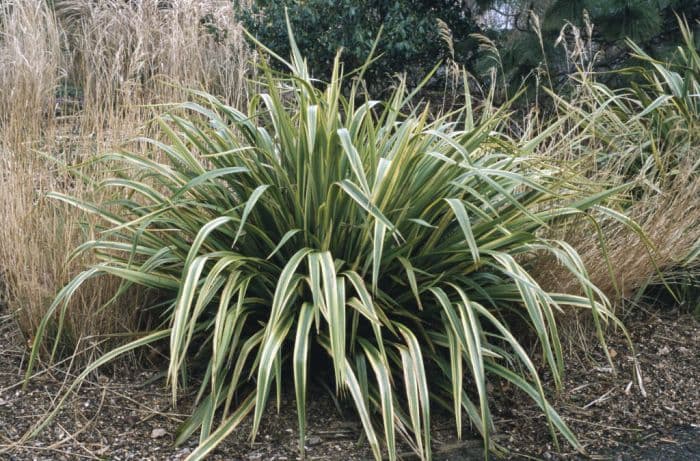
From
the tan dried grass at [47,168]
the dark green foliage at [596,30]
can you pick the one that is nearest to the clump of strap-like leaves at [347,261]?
the tan dried grass at [47,168]

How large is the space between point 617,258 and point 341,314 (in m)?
1.41

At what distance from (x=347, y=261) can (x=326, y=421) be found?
54 cm

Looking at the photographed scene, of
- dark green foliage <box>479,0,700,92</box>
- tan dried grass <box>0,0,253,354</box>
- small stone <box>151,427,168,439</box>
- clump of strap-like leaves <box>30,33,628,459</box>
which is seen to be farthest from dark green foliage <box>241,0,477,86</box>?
small stone <box>151,427,168,439</box>

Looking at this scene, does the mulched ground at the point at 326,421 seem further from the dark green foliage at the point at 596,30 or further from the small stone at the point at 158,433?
the dark green foliage at the point at 596,30

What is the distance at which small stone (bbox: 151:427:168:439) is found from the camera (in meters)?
2.60

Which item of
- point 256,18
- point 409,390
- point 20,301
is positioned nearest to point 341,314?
point 409,390

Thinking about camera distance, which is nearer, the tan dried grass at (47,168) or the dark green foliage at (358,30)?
the tan dried grass at (47,168)

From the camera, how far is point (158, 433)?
Result: 2613 millimetres

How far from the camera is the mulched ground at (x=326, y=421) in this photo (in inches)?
100

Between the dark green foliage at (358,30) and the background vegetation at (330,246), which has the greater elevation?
the dark green foliage at (358,30)

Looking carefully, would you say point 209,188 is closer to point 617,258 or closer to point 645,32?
point 617,258

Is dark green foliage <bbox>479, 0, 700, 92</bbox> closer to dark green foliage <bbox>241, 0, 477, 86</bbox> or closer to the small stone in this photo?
dark green foliage <bbox>241, 0, 477, 86</bbox>

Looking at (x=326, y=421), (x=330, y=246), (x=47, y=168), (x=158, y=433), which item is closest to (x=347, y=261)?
(x=330, y=246)

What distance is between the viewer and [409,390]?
8.04 ft
